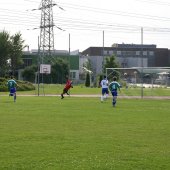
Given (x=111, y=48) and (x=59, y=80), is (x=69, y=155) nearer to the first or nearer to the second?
(x=59, y=80)

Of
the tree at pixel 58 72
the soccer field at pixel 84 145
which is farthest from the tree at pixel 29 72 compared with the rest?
the soccer field at pixel 84 145

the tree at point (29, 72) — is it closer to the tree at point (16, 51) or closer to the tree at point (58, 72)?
the tree at point (16, 51)

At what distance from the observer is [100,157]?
970 cm

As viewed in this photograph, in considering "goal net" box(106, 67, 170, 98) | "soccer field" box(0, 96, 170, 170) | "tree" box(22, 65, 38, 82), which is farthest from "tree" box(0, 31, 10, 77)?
"soccer field" box(0, 96, 170, 170)

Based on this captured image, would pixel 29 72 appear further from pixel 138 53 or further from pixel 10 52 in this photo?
pixel 138 53

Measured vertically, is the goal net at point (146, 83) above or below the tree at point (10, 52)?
below

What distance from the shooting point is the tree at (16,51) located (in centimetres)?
8438

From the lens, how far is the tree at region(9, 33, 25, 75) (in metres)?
84.4

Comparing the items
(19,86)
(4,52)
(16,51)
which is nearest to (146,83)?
(19,86)

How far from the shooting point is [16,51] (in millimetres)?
85062

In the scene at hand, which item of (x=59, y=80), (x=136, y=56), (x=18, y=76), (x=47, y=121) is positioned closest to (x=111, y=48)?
(x=136, y=56)

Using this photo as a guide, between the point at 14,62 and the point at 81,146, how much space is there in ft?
246

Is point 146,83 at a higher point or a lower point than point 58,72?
lower

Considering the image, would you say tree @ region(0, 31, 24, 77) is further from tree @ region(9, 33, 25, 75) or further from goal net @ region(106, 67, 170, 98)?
goal net @ region(106, 67, 170, 98)
